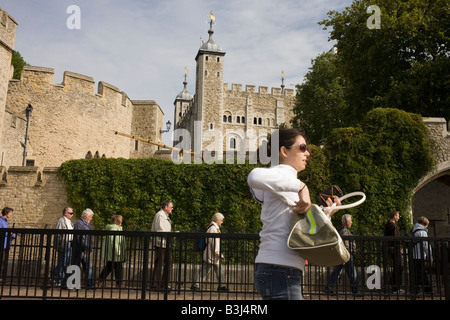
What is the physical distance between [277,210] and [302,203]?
0.21 m

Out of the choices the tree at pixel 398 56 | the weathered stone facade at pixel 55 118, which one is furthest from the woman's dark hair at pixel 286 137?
the weathered stone facade at pixel 55 118

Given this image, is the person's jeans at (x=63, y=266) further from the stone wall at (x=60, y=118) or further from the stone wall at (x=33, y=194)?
the stone wall at (x=60, y=118)

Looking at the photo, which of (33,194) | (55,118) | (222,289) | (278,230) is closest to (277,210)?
(278,230)

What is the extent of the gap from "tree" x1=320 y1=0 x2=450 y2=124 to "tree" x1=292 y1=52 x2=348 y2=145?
3463 mm

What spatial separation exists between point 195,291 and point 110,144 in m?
21.9

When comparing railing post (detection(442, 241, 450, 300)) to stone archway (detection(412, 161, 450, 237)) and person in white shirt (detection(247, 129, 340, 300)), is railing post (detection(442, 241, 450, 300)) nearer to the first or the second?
person in white shirt (detection(247, 129, 340, 300))

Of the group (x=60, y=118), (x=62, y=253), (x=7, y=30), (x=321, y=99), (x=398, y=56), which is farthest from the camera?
(x=321, y=99)

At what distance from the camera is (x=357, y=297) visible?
7.15m

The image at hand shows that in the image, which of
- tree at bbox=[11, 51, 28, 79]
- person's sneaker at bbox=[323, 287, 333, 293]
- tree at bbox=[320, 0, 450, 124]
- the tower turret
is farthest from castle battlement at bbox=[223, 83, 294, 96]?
person's sneaker at bbox=[323, 287, 333, 293]

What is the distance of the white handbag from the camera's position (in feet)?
8.41

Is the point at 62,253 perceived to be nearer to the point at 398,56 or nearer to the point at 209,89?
the point at 398,56

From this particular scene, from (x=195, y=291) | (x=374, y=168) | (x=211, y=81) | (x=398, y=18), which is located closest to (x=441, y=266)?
(x=195, y=291)

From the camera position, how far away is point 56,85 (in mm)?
24391

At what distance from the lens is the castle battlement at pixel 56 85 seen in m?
24.0
